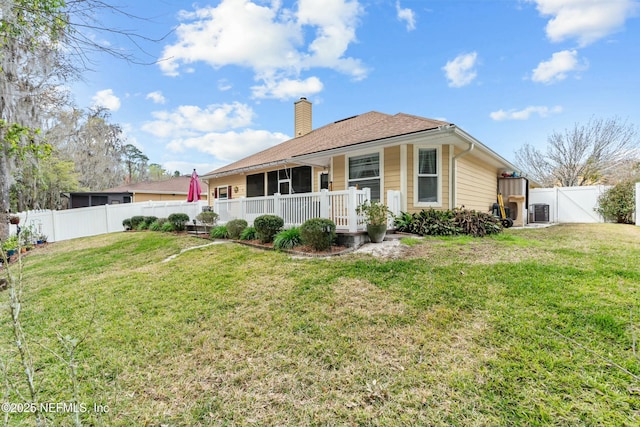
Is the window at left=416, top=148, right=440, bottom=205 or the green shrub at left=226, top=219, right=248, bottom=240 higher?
the window at left=416, top=148, right=440, bottom=205

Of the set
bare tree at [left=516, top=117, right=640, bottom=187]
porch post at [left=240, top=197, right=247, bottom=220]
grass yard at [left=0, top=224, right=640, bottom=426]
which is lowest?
grass yard at [left=0, top=224, right=640, bottom=426]

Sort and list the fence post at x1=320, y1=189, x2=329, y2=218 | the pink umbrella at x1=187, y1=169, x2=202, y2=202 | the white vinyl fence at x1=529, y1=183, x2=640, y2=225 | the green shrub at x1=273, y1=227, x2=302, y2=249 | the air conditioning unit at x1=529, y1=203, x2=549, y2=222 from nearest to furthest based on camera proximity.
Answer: the green shrub at x1=273, y1=227, x2=302, y2=249, the fence post at x1=320, y1=189, x2=329, y2=218, the pink umbrella at x1=187, y1=169, x2=202, y2=202, the white vinyl fence at x1=529, y1=183, x2=640, y2=225, the air conditioning unit at x1=529, y1=203, x2=549, y2=222

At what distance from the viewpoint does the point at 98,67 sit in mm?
3764

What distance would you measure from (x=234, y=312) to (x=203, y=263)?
2.57 metres

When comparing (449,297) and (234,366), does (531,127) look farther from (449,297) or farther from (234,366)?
(234,366)

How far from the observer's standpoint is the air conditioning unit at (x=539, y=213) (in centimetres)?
1407

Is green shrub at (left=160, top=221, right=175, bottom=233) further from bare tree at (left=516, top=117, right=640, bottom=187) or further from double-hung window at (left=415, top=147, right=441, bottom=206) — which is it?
bare tree at (left=516, top=117, right=640, bottom=187)

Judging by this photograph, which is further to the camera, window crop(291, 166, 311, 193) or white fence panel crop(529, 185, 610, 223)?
white fence panel crop(529, 185, 610, 223)

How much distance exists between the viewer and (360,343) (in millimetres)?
2840

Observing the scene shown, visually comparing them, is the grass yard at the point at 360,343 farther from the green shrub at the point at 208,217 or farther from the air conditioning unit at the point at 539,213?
the air conditioning unit at the point at 539,213

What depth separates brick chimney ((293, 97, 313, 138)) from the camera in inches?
578

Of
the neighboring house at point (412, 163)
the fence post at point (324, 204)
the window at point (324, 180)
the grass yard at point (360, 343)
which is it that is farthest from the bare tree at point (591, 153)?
the fence post at point (324, 204)

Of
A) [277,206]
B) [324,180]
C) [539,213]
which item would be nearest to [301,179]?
[324,180]

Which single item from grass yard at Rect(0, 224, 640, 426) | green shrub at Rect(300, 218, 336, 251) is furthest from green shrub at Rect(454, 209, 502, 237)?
green shrub at Rect(300, 218, 336, 251)
